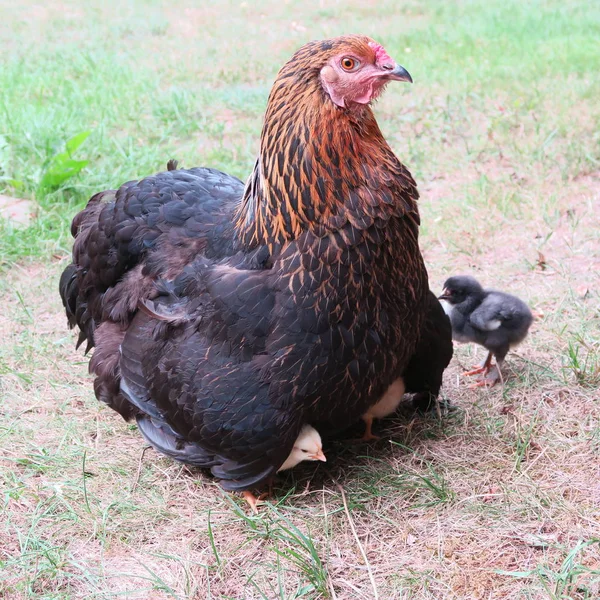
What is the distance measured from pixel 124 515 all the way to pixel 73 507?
224 mm

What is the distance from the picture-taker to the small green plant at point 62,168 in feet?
17.6

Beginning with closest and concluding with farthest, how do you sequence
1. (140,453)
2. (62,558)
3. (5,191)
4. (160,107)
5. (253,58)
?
(62,558) < (140,453) < (5,191) < (160,107) < (253,58)

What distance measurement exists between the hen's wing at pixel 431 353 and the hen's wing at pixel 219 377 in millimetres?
701

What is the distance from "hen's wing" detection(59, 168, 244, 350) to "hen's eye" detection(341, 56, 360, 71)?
797 mm

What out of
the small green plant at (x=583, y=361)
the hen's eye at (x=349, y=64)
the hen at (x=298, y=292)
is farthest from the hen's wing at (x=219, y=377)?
the small green plant at (x=583, y=361)

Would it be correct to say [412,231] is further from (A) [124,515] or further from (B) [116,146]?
(B) [116,146]

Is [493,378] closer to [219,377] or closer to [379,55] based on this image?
[219,377]

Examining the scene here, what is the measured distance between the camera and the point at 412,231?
2732 mm

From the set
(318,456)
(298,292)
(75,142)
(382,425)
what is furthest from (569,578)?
(75,142)

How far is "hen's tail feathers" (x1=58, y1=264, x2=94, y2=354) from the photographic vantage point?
11.5 ft

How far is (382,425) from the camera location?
3309 millimetres

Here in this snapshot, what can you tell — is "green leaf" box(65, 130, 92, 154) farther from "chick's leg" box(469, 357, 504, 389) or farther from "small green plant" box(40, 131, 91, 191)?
"chick's leg" box(469, 357, 504, 389)

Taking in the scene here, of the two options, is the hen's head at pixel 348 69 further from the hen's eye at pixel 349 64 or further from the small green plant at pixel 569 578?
the small green plant at pixel 569 578

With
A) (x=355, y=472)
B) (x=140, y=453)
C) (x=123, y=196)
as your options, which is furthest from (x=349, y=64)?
(x=140, y=453)
